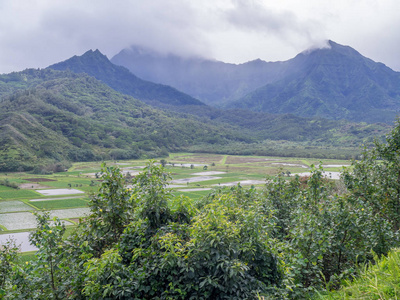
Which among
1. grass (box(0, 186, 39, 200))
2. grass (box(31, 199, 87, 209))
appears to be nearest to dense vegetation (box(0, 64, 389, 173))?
grass (box(0, 186, 39, 200))

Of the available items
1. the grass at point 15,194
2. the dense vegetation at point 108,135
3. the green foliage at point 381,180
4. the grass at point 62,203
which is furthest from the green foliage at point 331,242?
the dense vegetation at point 108,135

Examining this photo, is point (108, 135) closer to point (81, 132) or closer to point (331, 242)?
point (81, 132)

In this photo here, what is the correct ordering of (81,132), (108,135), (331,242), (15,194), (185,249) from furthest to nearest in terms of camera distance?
(108,135), (81,132), (15,194), (331,242), (185,249)

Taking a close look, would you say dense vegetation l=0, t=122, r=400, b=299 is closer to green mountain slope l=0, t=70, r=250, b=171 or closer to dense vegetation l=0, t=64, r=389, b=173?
dense vegetation l=0, t=64, r=389, b=173

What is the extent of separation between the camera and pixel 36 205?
38.4 meters

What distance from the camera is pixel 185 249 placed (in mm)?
5488

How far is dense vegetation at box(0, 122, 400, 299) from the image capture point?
5191 mm

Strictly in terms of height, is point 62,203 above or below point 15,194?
below

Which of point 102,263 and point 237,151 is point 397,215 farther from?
point 237,151

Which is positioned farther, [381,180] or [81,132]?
[81,132]

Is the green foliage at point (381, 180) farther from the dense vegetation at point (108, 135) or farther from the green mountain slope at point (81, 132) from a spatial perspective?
the green mountain slope at point (81, 132)

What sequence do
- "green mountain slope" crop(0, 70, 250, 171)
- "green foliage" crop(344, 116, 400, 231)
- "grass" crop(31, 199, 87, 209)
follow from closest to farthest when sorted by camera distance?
"green foliage" crop(344, 116, 400, 231)
"grass" crop(31, 199, 87, 209)
"green mountain slope" crop(0, 70, 250, 171)

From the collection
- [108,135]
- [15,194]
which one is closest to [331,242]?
[15,194]

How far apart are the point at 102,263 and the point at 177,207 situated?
211 cm
